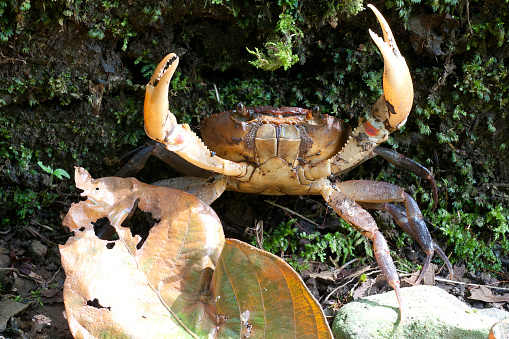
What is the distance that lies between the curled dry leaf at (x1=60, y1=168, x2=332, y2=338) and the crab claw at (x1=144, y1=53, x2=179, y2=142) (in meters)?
0.50

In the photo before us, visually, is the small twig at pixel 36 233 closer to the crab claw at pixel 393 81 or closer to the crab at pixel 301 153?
the crab at pixel 301 153

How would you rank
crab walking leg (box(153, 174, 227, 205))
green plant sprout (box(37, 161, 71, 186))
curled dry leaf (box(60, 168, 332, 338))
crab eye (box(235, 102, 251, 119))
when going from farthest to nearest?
green plant sprout (box(37, 161, 71, 186)) → crab walking leg (box(153, 174, 227, 205)) → crab eye (box(235, 102, 251, 119)) → curled dry leaf (box(60, 168, 332, 338))

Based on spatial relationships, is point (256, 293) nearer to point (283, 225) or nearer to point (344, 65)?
point (283, 225)

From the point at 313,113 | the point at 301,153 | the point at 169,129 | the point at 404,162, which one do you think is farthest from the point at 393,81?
the point at 169,129

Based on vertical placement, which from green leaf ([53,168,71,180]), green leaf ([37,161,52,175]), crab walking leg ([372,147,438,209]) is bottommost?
green leaf ([53,168,71,180])

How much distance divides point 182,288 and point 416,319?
1.24m

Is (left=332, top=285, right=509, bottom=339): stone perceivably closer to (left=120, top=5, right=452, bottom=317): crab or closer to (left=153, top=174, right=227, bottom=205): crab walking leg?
(left=120, top=5, right=452, bottom=317): crab

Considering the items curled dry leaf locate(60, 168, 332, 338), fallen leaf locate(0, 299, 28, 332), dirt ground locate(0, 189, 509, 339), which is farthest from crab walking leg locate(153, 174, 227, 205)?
fallen leaf locate(0, 299, 28, 332)

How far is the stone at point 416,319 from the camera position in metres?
2.24

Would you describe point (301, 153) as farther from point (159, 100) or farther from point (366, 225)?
point (159, 100)

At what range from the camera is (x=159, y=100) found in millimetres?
2314


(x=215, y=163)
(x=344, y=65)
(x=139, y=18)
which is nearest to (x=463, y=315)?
(x=215, y=163)

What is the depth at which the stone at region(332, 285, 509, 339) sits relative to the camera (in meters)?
2.24

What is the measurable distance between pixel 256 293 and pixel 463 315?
117 cm
